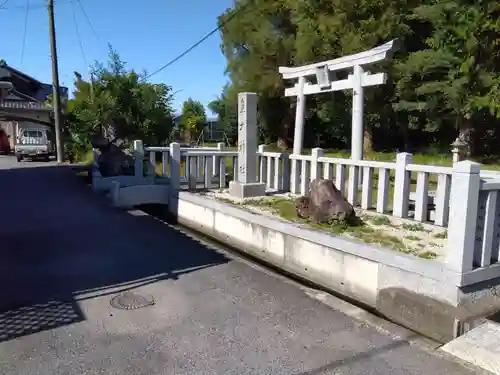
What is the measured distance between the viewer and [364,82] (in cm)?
750

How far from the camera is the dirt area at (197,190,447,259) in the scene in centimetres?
443

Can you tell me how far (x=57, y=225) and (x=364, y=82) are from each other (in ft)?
19.6

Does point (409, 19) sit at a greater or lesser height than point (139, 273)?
greater

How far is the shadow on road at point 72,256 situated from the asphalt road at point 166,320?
2 cm

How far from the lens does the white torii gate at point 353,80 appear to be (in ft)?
23.8

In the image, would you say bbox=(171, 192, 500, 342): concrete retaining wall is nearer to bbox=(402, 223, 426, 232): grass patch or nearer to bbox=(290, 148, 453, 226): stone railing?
bbox=(402, 223, 426, 232): grass patch

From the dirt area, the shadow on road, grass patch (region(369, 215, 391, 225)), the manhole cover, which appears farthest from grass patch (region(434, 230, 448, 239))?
the manhole cover

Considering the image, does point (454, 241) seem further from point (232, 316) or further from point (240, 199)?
point (240, 199)

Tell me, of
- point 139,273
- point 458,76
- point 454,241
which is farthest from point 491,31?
point 139,273

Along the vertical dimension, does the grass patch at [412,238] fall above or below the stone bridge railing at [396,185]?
below

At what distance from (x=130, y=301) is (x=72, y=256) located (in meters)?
1.73

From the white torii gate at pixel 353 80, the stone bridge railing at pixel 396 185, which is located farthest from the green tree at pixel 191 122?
the white torii gate at pixel 353 80

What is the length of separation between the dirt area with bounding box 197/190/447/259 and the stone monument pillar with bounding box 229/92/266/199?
828 mm

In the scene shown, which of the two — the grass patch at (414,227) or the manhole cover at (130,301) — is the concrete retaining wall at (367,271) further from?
the manhole cover at (130,301)
